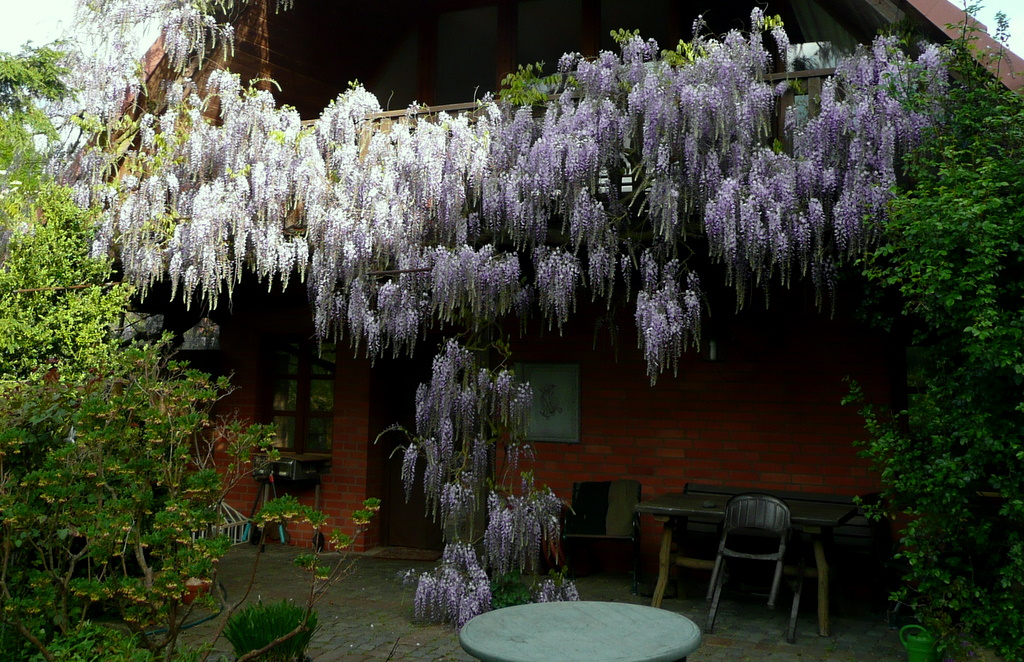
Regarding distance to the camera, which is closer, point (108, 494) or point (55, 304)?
point (108, 494)

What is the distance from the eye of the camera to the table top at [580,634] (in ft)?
9.62

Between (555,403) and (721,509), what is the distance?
82.4 inches

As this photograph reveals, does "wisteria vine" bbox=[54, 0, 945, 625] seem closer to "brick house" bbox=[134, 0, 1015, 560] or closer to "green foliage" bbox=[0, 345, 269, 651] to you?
"brick house" bbox=[134, 0, 1015, 560]

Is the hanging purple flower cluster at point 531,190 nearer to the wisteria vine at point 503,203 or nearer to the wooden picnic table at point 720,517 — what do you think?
the wisteria vine at point 503,203

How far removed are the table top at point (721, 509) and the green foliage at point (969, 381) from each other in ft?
1.95

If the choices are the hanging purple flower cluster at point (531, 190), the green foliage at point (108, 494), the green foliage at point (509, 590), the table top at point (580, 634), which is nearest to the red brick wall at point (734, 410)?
the hanging purple flower cluster at point (531, 190)

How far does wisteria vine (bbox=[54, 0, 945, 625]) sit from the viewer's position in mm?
4984

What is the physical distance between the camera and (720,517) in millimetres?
5609

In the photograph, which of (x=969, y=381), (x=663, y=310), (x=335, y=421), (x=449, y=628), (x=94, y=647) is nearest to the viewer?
(x=969, y=381)

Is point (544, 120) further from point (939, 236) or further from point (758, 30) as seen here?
point (939, 236)

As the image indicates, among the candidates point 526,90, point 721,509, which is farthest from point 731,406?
point 526,90

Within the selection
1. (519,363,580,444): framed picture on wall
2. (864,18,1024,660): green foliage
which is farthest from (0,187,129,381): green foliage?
(864,18,1024,660): green foliage

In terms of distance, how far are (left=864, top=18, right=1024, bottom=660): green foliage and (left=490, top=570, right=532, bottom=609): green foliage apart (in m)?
2.32

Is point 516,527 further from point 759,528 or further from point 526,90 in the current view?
point 526,90
